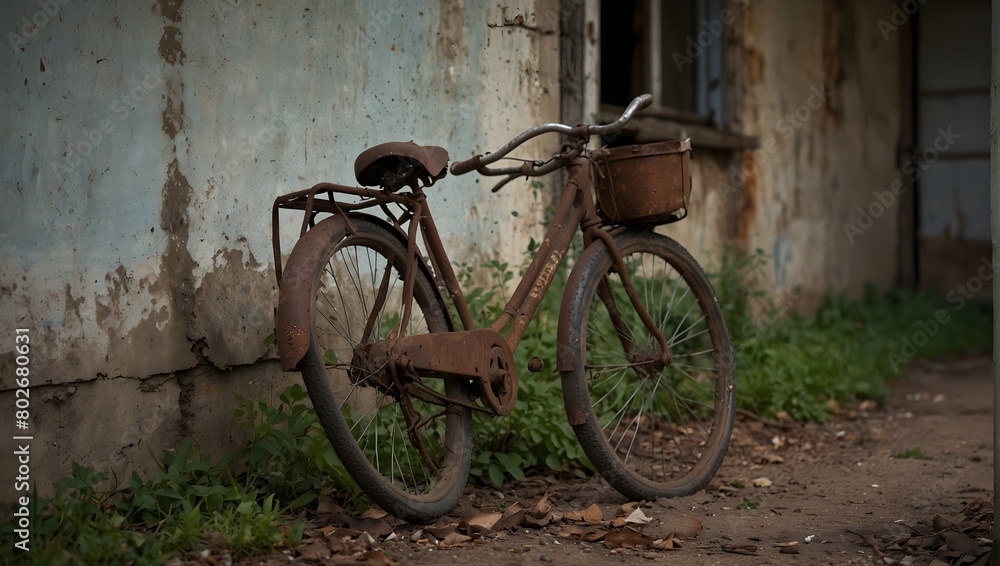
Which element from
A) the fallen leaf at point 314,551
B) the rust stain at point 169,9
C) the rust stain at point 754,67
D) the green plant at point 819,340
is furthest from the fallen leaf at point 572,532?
the rust stain at point 754,67

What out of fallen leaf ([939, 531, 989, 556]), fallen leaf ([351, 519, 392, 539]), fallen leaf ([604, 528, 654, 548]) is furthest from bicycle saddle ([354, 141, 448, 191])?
fallen leaf ([939, 531, 989, 556])

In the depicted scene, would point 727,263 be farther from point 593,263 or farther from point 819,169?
point 593,263

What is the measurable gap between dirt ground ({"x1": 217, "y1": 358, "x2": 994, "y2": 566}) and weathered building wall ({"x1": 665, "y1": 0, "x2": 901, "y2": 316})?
75.8 inches

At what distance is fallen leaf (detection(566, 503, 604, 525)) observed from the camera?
310 centimetres

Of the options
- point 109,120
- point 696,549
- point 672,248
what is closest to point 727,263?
point 672,248

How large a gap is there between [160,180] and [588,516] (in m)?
1.68

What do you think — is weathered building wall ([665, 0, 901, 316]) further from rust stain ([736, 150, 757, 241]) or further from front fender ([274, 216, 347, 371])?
front fender ([274, 216, 347, 371])

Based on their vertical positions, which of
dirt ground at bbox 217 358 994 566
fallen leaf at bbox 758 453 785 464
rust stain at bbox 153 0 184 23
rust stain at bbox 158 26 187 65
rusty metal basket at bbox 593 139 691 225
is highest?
rust stain at bbox 153 0 184 23

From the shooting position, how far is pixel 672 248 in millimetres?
3625

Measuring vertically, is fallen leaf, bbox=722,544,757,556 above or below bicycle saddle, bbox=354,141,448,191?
below

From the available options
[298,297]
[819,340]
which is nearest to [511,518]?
[298,297]

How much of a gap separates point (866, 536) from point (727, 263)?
11.0ft

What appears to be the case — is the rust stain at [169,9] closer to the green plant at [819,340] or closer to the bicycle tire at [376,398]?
the bicycle tire at [376,398]

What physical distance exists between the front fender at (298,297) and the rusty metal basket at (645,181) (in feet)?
3.64
